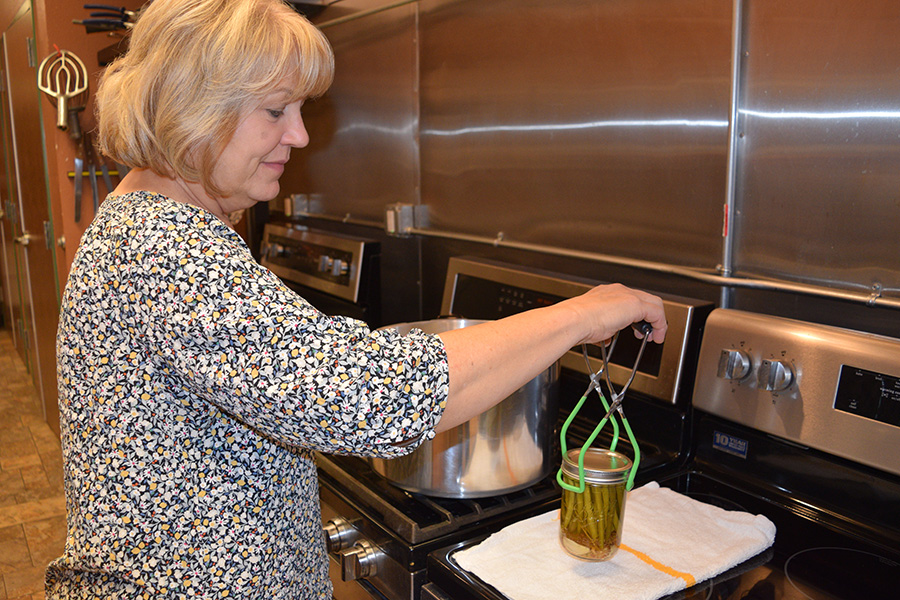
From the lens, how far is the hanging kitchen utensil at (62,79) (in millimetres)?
2723

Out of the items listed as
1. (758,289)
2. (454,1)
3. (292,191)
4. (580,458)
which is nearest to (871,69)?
(758,289)

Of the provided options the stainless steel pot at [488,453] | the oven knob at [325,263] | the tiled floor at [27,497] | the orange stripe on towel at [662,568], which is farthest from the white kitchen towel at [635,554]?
the tiled floor at [27,497]

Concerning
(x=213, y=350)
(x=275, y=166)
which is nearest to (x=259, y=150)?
(x=275, y=166)

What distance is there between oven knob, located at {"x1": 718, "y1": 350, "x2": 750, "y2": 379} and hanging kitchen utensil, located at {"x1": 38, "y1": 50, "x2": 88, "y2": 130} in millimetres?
2509

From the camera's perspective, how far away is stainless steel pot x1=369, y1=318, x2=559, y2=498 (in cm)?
115

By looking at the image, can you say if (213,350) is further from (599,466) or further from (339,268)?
(339,268)

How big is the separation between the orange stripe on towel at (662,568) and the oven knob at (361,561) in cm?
37

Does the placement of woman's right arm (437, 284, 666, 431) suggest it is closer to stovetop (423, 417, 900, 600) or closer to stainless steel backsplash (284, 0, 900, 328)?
stovetop (423, 417, 900, 600)

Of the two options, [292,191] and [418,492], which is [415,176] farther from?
[418,492]

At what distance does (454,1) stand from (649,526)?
138 centimetres

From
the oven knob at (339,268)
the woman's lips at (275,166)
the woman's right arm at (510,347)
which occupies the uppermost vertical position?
the woman's lips at (275,166)

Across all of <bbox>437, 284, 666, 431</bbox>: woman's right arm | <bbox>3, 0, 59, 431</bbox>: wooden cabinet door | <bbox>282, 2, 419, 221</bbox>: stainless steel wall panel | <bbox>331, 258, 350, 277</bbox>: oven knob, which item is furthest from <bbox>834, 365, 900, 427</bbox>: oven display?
<bbox>3, 0, 59, 431</bbox>: wooden cabinet door

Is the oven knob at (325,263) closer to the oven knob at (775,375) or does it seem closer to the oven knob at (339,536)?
the oven knob at (339,536)

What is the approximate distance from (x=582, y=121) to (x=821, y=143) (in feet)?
1.71
